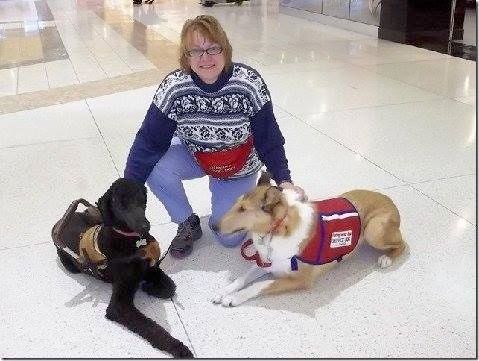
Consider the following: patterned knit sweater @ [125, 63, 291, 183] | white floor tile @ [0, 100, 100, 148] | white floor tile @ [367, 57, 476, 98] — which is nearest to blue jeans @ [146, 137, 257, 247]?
patterned knit sweater @ [125, 63, 291, 183]

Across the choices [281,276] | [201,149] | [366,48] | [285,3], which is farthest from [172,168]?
[285,3]

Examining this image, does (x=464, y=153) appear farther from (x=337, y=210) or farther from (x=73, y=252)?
(x=73, y=252)

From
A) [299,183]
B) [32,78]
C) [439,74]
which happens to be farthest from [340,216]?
[32,78]

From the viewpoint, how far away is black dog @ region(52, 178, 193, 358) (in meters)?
2.16

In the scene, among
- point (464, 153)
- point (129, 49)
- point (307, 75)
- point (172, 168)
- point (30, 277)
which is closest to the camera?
point (30, 277)

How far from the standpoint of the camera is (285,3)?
1295 cm

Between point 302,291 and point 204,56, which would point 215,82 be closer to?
point 204,56

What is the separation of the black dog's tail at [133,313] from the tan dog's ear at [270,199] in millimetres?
604

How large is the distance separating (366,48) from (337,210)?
20.6 ft

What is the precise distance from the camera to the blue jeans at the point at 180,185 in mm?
2822

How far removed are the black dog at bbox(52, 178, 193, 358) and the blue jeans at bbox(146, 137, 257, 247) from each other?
1.39 feet

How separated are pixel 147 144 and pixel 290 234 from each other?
86 centimetres

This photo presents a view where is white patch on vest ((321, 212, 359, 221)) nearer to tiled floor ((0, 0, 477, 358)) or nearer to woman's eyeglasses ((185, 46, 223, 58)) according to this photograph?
tiled floor ((0, 0, 477, 358))

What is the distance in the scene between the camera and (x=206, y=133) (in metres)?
2.63
